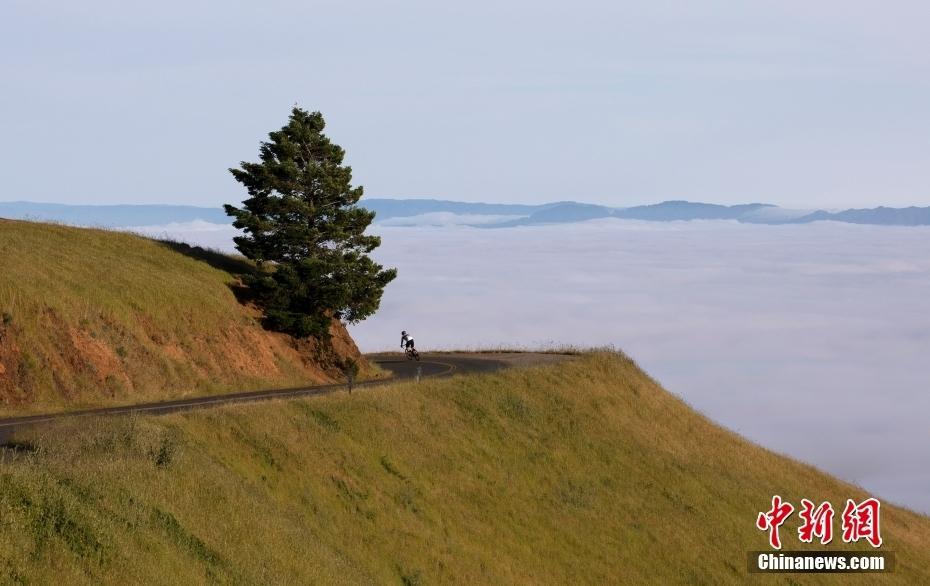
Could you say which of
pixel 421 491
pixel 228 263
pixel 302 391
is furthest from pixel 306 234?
pixel 421 491

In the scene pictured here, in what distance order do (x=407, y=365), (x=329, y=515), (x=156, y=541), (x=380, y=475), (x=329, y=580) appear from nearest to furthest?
(x=156, y=541), (x=329, y=580), (x=329, y=515), (x=380, y=475), (x=407, y=365)

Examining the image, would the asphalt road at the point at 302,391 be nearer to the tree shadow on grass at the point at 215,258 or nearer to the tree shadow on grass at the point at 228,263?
the tree shadow on grass at the point at 228,263

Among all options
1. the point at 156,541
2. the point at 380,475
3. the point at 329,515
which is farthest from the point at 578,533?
the point at 156,541

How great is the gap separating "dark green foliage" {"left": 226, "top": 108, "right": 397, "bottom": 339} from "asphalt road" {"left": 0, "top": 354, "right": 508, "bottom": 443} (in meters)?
4.29

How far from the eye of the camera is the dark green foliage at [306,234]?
53.2m

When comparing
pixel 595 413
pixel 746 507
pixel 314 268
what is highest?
pixel 314 268

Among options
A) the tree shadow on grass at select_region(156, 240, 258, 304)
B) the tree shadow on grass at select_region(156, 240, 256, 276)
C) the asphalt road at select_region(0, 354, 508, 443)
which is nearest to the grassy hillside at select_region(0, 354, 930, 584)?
the asphalt road at select_region(0, 354, 508, 443)

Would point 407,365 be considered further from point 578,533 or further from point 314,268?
point 578,533

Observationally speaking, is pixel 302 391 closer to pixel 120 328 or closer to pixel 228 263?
pixel 120 328

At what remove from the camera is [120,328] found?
1692 inches

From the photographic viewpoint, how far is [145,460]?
2467 cm

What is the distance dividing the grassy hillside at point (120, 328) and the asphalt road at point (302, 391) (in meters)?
1.94

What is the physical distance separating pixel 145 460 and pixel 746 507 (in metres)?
30.2

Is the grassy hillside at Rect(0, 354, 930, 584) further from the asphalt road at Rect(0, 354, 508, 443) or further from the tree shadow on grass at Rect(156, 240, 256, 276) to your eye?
the tree shadow on grass at Rect(156, 240, 256, 276)
